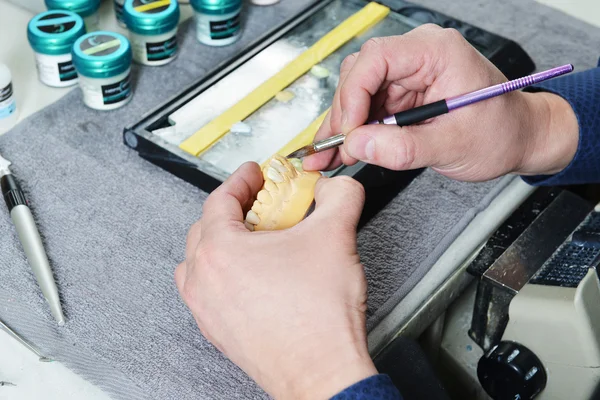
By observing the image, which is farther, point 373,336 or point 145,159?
point 145,159

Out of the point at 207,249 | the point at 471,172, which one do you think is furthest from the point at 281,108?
the point at 207,249

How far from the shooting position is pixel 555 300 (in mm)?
842

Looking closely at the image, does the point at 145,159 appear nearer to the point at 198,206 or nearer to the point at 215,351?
the point at 198,206

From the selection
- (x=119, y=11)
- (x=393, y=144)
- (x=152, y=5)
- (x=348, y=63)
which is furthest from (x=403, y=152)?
(x=119, y=11)

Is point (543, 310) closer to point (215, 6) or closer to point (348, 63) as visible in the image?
point (348, 63)

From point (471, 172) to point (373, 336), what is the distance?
24 centimetres

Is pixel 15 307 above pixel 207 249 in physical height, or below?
below

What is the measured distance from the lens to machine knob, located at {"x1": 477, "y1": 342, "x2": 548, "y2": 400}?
0.86 meters

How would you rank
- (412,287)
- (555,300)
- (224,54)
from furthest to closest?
(224,54) < (412,287) < (555,300)

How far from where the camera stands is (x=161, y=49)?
124 cm

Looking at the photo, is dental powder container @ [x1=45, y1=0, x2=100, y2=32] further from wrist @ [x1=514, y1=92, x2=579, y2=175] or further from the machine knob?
the machine knob

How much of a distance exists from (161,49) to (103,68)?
15 cm

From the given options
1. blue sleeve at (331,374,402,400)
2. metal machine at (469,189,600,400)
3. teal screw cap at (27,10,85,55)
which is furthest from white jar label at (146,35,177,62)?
blue sleeve at (331,374,402,400)

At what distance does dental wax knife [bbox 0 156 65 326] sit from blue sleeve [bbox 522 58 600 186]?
0.65 m
